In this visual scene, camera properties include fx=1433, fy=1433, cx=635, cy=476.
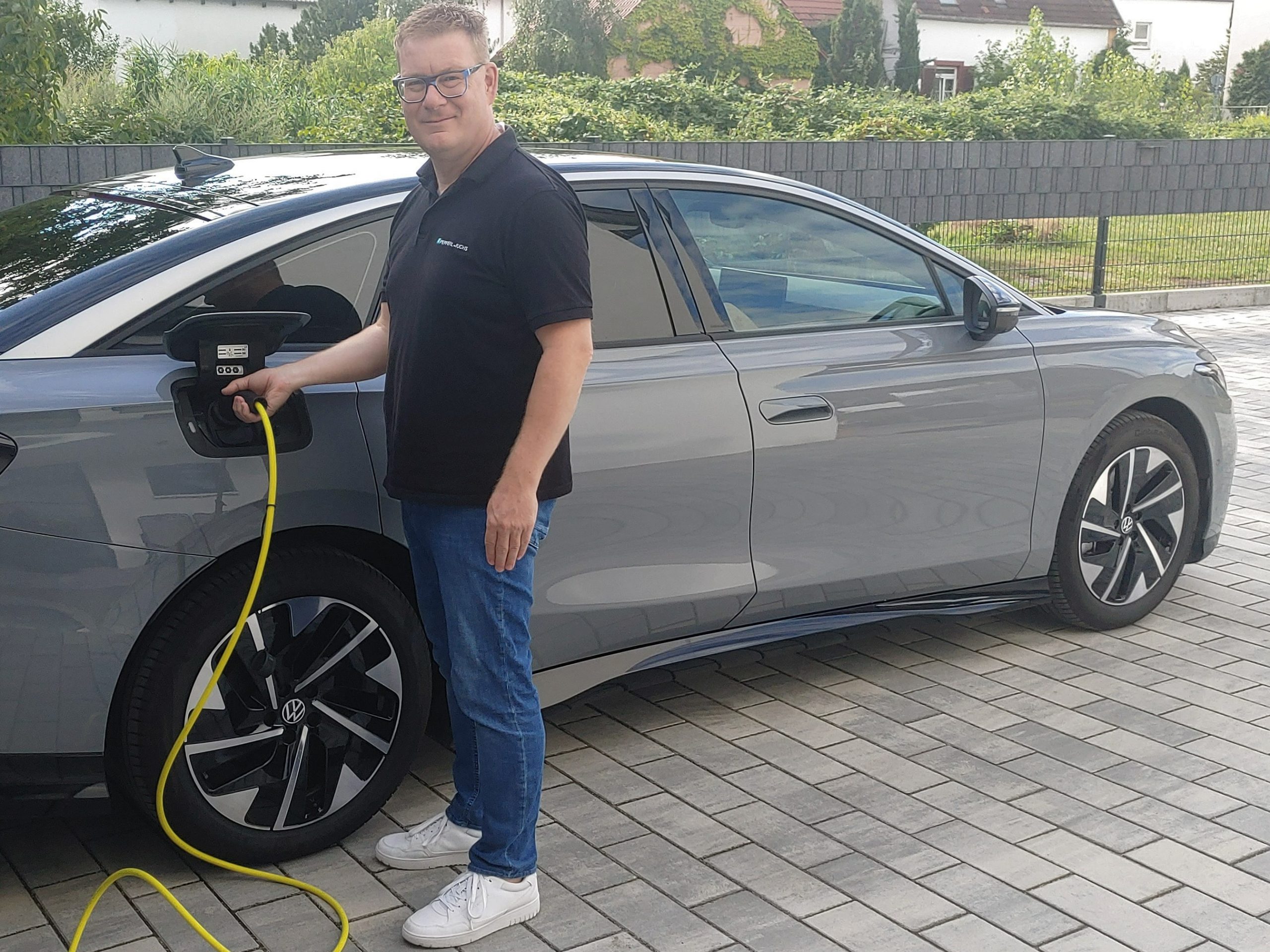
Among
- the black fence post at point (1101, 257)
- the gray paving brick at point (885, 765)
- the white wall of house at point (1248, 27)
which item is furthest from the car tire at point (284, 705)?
the white wall of house at point (1248, 27)

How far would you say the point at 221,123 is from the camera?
12.1m

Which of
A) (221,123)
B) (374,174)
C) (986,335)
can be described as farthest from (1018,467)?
(221,123)

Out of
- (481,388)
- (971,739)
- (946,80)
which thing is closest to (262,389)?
(481,388)

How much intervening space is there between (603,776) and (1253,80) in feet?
182

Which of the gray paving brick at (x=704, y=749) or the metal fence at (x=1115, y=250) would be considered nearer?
the gray paving brick at (x=704, y=749)

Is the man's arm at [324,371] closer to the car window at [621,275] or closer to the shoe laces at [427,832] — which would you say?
the car window at [621,275]

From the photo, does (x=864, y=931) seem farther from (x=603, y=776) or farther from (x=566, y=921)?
(x=603, y=776)

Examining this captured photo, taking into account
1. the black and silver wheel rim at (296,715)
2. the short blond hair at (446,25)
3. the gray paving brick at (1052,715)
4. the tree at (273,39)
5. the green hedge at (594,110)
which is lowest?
the gray paving brick at (1052,715)

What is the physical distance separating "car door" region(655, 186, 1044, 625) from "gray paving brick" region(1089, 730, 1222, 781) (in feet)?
2.22

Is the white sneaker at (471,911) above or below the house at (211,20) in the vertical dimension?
below

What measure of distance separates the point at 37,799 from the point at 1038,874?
7.44ft

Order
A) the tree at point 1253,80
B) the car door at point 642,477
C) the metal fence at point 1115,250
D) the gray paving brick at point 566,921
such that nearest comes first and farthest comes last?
the gray paving brick at point 566,921, the car door at point 642,477, the metal fence at point 1115,250, the tree at point 1253,80

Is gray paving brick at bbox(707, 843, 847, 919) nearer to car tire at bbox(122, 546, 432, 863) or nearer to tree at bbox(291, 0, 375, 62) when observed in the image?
car tire at bbox(122, 546, 432, 863)

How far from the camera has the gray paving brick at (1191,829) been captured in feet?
11.5
